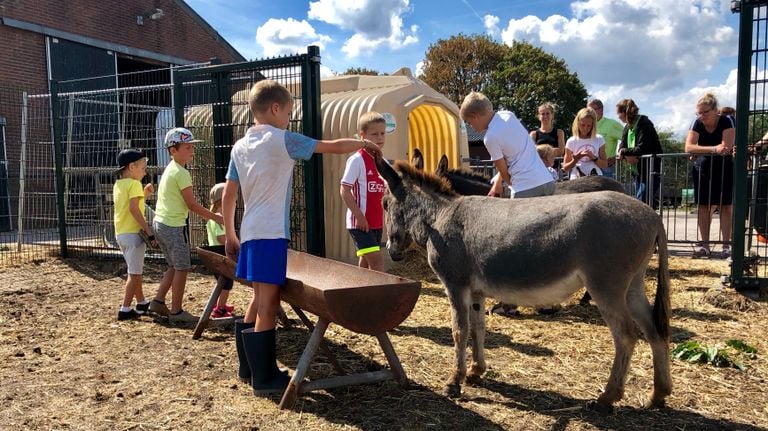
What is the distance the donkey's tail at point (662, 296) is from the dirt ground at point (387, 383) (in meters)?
0.54

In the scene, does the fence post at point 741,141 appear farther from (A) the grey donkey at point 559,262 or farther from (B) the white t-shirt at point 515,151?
(A) the grey donkey at point 559,262

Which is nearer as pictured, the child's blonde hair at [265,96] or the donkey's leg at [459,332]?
the child's blonde hair at [265,96]

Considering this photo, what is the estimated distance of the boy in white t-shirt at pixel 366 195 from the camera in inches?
195

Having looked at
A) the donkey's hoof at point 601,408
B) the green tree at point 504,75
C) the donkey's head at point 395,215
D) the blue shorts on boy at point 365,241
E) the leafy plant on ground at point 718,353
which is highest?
the green tree at point 504,75

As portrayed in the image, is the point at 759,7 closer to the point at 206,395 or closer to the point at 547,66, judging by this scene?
the point at 206,395

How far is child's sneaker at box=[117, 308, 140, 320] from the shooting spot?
6.01m

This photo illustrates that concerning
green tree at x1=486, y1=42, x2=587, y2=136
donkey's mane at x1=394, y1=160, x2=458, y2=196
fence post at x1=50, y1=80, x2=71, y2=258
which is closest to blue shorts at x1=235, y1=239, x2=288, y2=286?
donkey's mane at x1=394, y1=160, x2=458, y2=196

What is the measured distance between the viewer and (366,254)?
525 cm

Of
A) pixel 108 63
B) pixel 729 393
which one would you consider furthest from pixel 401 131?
pixel 108 63

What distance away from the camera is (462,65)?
4203 centimetres

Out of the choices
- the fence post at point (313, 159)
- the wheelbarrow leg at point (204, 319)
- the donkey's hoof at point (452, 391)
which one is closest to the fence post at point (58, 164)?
Result: the fence post at point (313, 159)

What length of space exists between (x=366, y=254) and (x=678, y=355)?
2.72m

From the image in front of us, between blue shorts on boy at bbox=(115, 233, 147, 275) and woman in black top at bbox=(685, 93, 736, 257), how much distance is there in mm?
7193

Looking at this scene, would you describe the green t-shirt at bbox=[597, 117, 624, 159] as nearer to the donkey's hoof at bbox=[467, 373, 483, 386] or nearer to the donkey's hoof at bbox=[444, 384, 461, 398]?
the donkey's hoof at bbox=[467, 373, 483, 386]
